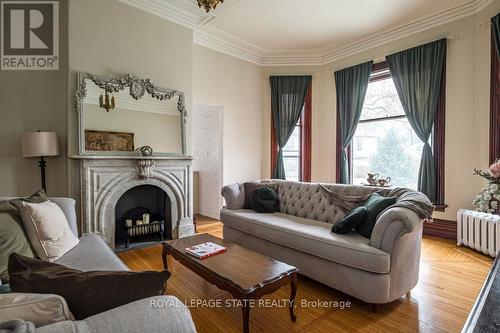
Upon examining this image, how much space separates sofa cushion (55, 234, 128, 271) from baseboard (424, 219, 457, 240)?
4.34 m

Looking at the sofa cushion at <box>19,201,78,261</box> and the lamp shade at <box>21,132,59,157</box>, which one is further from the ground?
the lamp shade at <box>21,132,59,157</box>

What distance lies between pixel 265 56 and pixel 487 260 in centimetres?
489

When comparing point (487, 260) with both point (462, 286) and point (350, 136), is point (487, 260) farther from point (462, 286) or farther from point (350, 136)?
point (350, 136)

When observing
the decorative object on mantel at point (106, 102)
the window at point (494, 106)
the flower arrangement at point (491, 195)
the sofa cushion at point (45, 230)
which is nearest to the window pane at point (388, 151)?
the window at point (494, 106)

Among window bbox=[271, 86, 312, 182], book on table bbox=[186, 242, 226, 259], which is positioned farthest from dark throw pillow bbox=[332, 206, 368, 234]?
window bbox=[271, 86, 312, 182]

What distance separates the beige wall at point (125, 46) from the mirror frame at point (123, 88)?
75 millimetres

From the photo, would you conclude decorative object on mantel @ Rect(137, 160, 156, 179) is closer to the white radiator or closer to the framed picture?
the framed picture

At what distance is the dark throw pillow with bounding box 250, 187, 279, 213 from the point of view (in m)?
3.38

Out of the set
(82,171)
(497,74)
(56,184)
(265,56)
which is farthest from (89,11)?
(497,74)

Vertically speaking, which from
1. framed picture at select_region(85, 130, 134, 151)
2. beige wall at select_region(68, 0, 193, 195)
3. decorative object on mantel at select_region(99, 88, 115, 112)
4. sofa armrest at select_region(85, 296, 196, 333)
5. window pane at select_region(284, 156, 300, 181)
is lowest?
sofa armrest at select_region(85, 296, 196, 333)

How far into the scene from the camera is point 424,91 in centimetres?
395

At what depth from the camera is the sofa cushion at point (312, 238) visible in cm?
196

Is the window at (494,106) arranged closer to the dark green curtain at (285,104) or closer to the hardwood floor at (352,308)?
the hardwood floor at (352,308)

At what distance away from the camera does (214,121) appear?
5.07 m
